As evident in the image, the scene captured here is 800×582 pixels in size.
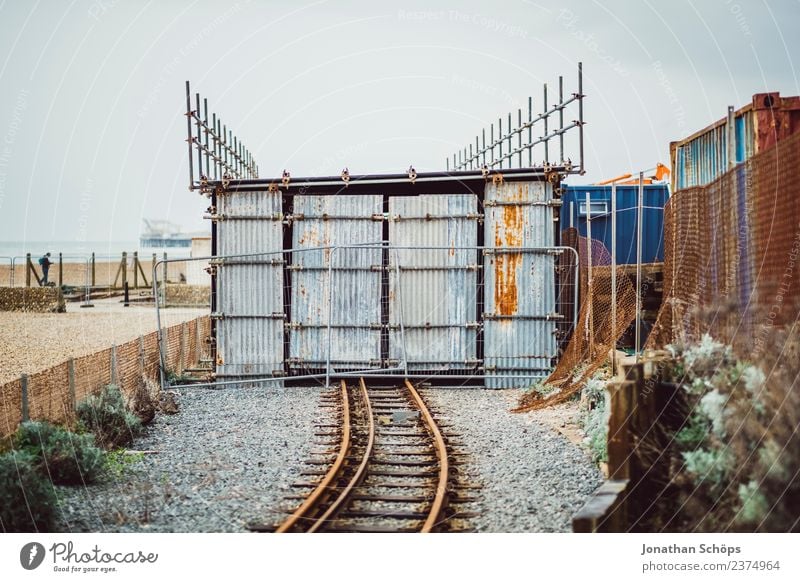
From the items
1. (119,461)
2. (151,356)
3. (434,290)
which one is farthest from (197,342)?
(119,461)

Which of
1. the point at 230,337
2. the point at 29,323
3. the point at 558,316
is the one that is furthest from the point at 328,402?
the point at 29,323

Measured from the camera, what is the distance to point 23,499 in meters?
7.22

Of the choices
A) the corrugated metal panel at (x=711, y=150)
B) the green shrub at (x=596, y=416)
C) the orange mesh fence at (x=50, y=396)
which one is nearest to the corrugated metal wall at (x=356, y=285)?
the corrugated metal panel at (x=711, y=150)

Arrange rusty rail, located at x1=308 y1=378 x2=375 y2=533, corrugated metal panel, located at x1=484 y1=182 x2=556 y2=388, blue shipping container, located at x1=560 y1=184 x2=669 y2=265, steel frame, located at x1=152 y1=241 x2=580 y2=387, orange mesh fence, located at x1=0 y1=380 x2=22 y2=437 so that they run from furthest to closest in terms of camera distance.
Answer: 1. blue shipping container, located at x1=560 y1=184 x2=669 y2=265
2. corrugated metal panel, located at x1=484 y1=182 x2=556 y2=388
3. steel frame, located at x1=152 y1=241 x2=580 y2=387
4. orange mesh fence, located at x1=0 y1=380 x2=22 y2=437
5. rusty rail, located at x1=308 y1=378 x2=375 y2=533

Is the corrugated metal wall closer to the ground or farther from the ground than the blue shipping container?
closer to the ground

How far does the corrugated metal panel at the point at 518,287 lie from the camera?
16.0 meters

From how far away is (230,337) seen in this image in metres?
16.2

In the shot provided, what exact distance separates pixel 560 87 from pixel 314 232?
504 cm

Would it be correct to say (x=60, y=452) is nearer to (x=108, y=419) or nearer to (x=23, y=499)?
(x=23, y=499)

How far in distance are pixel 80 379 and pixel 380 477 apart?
4250mm

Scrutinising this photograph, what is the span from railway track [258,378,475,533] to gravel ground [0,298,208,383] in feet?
20.1

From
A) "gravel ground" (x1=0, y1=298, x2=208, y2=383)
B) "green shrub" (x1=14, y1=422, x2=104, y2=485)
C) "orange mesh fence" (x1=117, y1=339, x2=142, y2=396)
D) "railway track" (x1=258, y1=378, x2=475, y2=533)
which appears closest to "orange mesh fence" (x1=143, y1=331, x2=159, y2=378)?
"orange mesh fence" (x1=117, y1=339, x2=142, y2=396)

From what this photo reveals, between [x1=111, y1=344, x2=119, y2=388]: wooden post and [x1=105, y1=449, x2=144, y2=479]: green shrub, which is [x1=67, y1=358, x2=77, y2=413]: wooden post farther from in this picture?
[x1=111, y1=344, x2=119, y2=388]: wooden post

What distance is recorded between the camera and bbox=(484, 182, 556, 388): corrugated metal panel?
1600 cm
